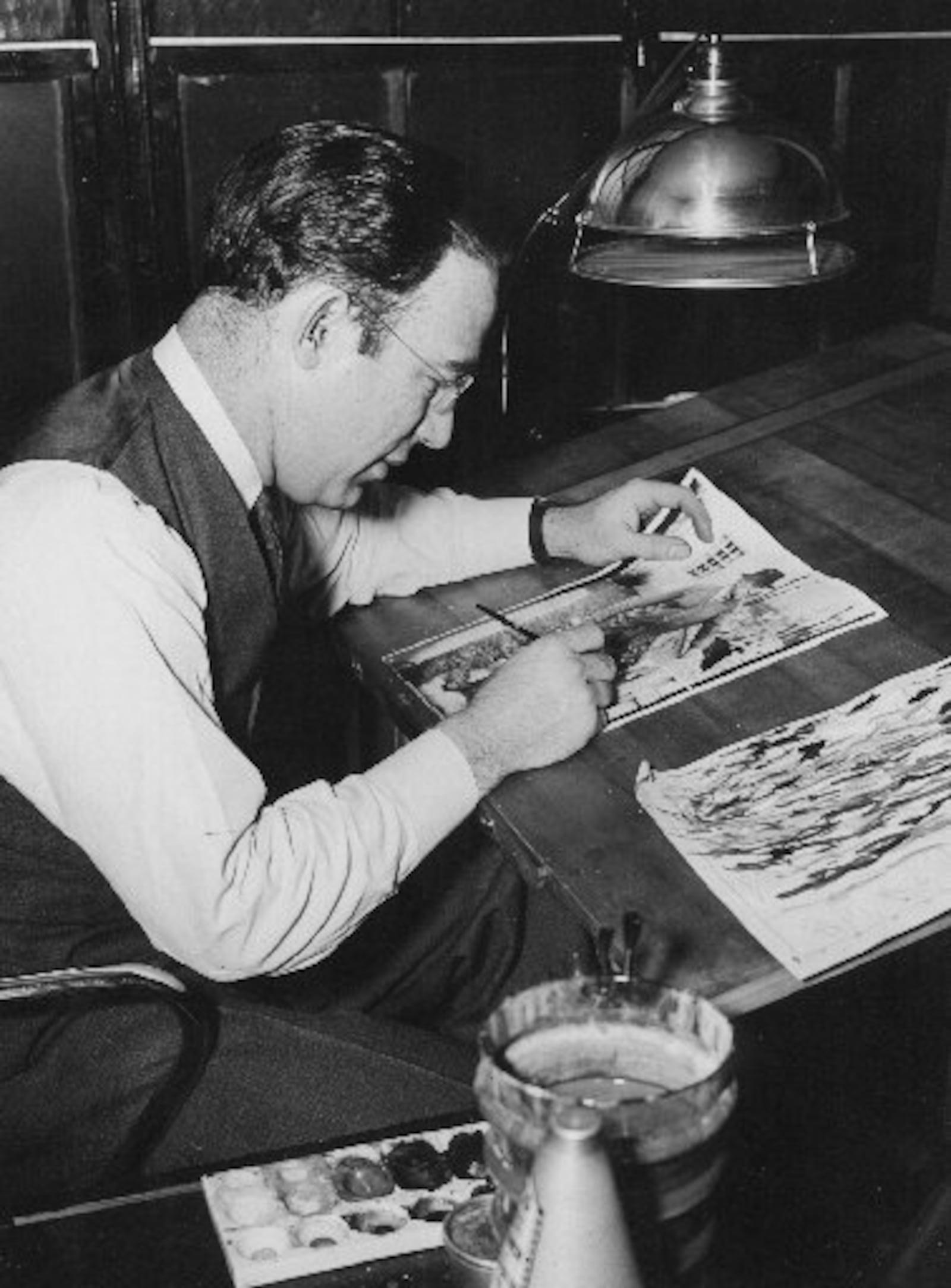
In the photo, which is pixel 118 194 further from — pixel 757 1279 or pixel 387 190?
pixel 757 1279

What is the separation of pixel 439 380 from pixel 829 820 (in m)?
0.63

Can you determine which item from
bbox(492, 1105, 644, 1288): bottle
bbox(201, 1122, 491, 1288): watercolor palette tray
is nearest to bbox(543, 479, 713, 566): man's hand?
bbox(201, 1122, 491, 1288): watercolor palette tray

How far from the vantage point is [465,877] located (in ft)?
7.02

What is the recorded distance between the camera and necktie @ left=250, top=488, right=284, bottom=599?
71.4 inches

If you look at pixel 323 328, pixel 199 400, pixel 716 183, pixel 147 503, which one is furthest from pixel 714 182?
pixel 147 503

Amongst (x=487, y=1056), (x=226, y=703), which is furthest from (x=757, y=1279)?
(x=226, y=703)

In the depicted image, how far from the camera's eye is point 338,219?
1.68 m

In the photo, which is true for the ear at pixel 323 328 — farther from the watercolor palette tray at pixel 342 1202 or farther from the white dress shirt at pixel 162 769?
the watercolor palette tray at pixel 342 1202

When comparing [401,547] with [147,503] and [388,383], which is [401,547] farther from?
[147,503]

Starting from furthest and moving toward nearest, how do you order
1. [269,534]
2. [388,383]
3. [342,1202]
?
1. [269,534]
2. [388,383]
3. [342,1202]

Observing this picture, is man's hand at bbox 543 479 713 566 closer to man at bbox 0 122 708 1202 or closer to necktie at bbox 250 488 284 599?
man at bbox 0 122 708 1202

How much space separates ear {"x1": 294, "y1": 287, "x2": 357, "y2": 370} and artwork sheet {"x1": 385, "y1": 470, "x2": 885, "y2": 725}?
0.42 metres

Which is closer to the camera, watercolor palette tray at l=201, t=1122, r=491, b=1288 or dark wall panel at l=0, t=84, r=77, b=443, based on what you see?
watercolor palette tray at l=201, t=1122, r=491, b=1288

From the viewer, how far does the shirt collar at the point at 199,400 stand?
5.62 feet
